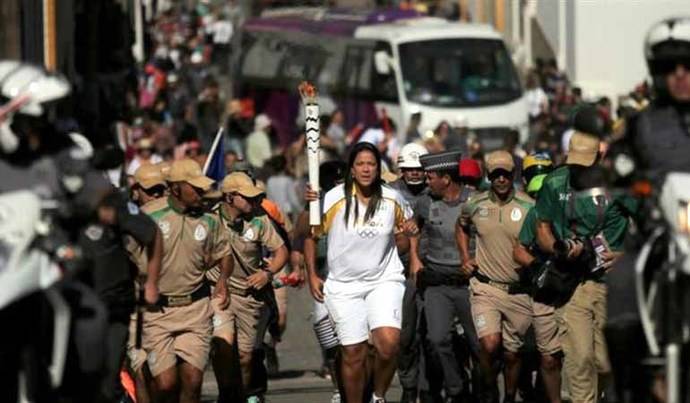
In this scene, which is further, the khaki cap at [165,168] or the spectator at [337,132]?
the spectator at [337,132]

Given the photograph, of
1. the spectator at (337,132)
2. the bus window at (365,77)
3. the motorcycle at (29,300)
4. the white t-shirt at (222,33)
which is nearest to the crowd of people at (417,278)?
the motorcycle at (29,300)

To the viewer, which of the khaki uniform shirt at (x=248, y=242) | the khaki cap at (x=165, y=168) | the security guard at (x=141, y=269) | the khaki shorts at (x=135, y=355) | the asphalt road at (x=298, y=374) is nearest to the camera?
the security guard at (x=141, y=269)

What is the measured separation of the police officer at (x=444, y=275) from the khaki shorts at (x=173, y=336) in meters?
2.15

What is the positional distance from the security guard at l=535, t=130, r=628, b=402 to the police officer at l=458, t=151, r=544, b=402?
84 centimetres

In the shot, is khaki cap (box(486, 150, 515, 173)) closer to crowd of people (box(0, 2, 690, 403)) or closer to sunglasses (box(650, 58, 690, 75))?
crowd of people (box(0, 2, 690, 403))

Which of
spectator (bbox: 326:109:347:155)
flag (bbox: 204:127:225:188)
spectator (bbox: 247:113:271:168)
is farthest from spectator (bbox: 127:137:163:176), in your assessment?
flag (bbox: 204:127:225:188)

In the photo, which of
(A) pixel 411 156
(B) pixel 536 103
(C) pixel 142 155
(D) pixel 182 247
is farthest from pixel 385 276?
(B) pixel 536 103

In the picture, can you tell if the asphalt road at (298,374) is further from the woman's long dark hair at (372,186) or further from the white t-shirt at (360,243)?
the woman's long dark hair at (372,186)

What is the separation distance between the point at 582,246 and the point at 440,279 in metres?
1.99

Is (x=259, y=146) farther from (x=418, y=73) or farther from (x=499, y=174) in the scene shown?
(x=499, y=174)

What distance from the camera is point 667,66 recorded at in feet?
32.8

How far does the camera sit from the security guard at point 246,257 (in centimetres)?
1489

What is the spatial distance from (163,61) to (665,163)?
41.3 meters

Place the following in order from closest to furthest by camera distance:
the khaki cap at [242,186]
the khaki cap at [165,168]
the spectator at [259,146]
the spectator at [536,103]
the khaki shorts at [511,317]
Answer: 1. the khaki cap at [165,168]
2. the khaki shorts at [511,317]
3. the khaki cap at [242,186]
4. the spectator at [259,146]
5. the spectator at [536,103]
